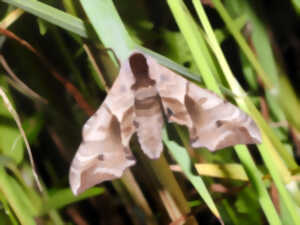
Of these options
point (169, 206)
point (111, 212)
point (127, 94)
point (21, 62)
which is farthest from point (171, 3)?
point (111, 212)

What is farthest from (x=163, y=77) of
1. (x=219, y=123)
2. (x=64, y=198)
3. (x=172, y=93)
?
(x=64, y=198)

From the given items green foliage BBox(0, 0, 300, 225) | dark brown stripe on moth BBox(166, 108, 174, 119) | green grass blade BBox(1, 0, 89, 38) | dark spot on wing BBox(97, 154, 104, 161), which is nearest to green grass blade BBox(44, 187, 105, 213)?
green foliage BBox(0, 0, 300, 225)

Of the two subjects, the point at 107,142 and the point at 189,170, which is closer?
the point at 189,170

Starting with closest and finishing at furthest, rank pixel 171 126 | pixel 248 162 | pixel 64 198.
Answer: pixel 248 162 < pixel 171 126 < pixel 64 198

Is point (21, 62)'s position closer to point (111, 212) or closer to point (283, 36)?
point (111, 212)

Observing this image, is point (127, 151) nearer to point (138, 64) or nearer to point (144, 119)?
point (144, 119)

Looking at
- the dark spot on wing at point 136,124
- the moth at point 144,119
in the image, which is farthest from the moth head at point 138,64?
the dark spot on wing at point 136,124

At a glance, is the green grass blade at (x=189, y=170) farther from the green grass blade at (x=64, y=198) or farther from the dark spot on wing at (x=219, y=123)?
the green grass blade at (x=64, y=198)

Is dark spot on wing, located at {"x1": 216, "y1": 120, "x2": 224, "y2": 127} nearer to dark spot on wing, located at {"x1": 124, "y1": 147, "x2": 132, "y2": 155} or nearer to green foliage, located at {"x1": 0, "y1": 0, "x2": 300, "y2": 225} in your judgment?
green foliage, located at {"x1": 0, "y1": 0, "x2": 300, "y2": 225}
